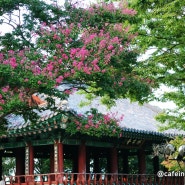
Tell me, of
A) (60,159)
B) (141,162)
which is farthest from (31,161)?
(141,162)

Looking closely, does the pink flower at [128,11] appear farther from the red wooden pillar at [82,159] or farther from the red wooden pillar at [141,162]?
the red wooden pillar at [141,162]

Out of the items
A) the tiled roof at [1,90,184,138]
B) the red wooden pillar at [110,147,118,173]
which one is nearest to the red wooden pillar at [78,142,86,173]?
the tiled roof at [1,90,184,138]

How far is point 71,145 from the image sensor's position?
21.3 m

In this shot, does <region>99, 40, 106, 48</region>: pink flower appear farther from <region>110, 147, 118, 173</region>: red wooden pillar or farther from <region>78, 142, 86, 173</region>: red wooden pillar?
<region>110, 147, 118, 173</region>: red wooden pillar

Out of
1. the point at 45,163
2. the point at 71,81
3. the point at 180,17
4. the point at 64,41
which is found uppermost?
the point at 180,17

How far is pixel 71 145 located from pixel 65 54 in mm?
9339

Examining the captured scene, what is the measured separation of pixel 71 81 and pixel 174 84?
4.71 m

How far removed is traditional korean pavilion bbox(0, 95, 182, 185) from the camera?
1731 cm

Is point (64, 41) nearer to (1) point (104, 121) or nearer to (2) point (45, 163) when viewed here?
(1) point (104, 121)

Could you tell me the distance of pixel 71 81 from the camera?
13359 mm

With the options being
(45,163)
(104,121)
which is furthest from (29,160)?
(45,163)

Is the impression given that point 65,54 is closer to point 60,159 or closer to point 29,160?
point 60,159

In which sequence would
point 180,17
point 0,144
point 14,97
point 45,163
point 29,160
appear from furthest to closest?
→ point 45,163 < point 0,144 < point 29,160 < point 180,17 < point 14,97

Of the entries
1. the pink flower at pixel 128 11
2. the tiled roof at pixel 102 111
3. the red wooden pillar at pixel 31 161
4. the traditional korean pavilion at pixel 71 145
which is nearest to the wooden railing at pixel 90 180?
the traditional korean pavilion at pixel 71 145
